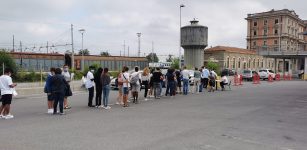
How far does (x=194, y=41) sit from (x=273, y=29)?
Answer: 74.8 metres

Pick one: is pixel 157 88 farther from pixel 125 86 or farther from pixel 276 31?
pixel 276 31

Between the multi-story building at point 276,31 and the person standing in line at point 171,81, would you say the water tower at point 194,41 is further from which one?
the multi-story building at point 276,31

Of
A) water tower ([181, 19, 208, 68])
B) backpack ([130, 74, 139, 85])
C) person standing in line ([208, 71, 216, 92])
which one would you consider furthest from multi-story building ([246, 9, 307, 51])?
backpack ([130, 74, 139, 85])

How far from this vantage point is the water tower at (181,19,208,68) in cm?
4946

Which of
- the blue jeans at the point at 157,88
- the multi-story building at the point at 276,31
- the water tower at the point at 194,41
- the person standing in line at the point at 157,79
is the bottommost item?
the blue jeans at the point at 157,88

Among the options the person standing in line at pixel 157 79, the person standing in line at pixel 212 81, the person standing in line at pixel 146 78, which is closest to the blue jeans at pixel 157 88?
the person standing in line at pixel 157 79

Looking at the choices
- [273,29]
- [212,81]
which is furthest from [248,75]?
[273,29]

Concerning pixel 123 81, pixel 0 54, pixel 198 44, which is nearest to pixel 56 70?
pixel 123 81

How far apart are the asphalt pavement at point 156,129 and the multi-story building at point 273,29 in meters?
102

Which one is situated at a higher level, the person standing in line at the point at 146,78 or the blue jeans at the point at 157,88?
the person standing in line at the point at 146,78

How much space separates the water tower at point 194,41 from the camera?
49.5 m

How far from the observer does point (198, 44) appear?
163 ft

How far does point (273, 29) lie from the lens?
115 m

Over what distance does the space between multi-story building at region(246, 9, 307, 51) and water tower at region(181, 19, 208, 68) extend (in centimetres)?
6357
